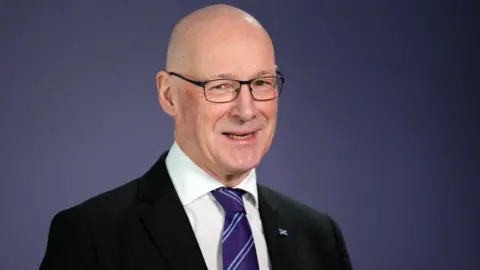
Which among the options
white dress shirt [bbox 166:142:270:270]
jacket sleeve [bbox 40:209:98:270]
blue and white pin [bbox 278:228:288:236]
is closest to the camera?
jacket sleeve [bbox 40:209:98:270]

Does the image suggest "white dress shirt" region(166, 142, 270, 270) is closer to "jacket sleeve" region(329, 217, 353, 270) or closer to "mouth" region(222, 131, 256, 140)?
"mouth" region(222, 131, 256, 140)

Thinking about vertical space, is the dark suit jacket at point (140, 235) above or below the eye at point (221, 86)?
below

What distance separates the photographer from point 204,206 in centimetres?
195

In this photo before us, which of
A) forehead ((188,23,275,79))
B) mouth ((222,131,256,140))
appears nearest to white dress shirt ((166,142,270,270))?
mouth ((222,131,256,140))

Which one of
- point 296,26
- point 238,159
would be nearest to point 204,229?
point 238,159

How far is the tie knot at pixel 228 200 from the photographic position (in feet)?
6.38

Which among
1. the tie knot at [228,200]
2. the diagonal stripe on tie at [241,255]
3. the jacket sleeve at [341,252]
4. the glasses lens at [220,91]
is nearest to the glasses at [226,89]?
the glasses lens at [220,91]

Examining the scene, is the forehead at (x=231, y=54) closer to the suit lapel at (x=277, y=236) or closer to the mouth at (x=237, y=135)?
the mouth at (x=237, y=135)

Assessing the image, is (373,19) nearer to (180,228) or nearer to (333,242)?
(333,242)

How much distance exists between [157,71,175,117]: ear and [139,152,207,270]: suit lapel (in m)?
0.16

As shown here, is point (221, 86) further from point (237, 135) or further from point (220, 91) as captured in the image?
point (237, 135)

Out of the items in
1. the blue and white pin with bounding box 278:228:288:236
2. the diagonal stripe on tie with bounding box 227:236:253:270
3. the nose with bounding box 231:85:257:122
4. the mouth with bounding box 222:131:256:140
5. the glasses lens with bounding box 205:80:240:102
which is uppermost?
the glasses lens with bounding box 205:80:240:102

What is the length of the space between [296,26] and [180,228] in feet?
4.65

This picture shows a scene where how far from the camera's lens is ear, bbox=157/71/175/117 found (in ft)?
6.46
